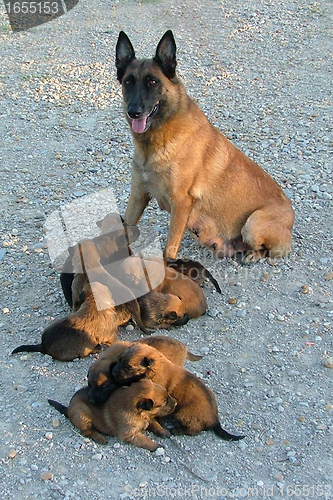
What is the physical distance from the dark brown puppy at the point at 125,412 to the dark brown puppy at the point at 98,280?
3.09ft

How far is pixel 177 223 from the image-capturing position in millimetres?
5602

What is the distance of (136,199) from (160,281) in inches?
49.1

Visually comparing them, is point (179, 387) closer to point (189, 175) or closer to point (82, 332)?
point (82, 332)

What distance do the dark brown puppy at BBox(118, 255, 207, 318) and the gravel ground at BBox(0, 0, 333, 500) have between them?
6.6 inches

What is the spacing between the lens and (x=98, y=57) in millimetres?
A: 10648

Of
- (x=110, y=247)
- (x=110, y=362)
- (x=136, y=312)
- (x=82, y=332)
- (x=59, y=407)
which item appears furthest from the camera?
(x=110, y=247)

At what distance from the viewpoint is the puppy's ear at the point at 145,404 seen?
358cm

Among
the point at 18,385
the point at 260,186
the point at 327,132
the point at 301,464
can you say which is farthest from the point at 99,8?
the point at 301,464

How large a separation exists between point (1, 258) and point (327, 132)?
4793 millimetres

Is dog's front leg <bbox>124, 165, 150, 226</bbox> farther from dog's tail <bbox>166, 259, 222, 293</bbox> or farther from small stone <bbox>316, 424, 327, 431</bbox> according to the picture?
small stone <bbox>316, 424, 327, 431</bbox>

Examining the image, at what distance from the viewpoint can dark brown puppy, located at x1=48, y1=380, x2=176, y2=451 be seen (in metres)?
3.65

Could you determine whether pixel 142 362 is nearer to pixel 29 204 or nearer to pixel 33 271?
pixel 33 271

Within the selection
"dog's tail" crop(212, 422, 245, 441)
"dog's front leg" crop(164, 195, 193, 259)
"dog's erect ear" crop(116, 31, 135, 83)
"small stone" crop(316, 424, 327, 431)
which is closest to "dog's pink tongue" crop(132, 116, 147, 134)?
"dog's erect ear" crop(116, 31, 135, 83)

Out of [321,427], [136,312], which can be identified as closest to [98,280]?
[136,312]
